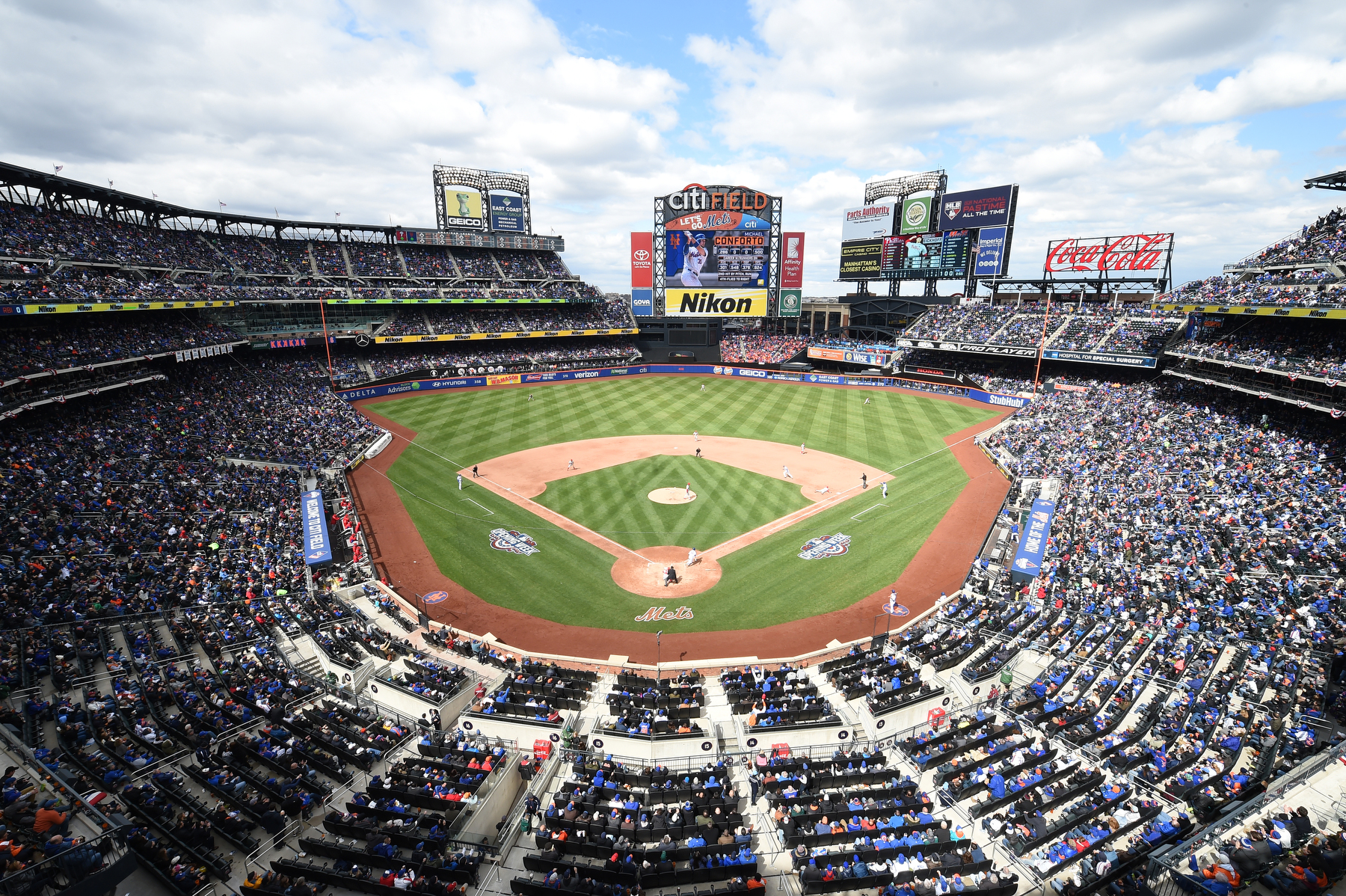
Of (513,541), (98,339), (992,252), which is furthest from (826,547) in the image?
(992,252)

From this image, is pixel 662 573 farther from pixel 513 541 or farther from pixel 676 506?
pixel 513 541

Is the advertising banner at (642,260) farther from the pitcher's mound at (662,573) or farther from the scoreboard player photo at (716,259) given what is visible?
the pitcher's mound at (662,573)

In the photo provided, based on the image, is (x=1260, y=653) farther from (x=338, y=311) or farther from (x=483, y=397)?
(x=338, y=311)

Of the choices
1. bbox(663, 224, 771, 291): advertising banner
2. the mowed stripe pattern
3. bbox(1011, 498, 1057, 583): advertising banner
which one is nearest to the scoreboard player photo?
bbox(663, 224, 771, 291): advertising banner

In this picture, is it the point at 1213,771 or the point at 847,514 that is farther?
the point at 847,514

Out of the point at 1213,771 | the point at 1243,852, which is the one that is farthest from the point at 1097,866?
the point at 1213,771
